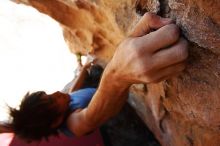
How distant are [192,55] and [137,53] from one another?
6.6 inches

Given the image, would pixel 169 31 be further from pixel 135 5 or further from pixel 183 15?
pixel 135 5

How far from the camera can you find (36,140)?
1.62 m

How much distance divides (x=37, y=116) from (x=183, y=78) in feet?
2.29

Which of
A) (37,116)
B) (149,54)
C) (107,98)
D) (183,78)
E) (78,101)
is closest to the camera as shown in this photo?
(149,54)

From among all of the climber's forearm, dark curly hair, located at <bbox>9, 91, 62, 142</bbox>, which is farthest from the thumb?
dark curly hair, located at <bbox>9, 91, 62, 142</bbox>

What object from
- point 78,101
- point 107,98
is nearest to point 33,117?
point 78,101

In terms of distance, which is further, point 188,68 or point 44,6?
point 44,6

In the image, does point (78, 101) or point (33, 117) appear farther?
point (78, 101)

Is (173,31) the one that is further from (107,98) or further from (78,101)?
(78,101)

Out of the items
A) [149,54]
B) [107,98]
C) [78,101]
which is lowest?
[78,101]

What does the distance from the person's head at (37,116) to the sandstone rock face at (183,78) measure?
13.6 inches

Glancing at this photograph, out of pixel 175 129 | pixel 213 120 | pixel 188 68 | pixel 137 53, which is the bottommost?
pixel 175 129

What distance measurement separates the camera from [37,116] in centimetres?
154

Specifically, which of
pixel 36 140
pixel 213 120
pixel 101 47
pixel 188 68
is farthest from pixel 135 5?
pixel 101 47
